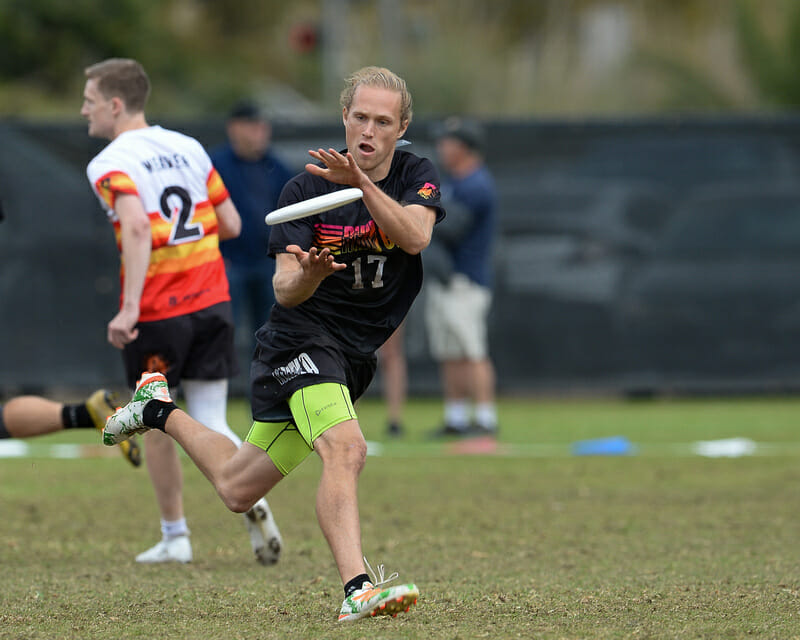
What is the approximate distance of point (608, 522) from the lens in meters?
7.04

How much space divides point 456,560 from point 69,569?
1688 millimetres

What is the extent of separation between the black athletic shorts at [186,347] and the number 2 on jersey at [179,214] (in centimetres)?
34

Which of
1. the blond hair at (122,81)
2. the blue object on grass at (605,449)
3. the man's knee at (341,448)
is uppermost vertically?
the blond hair at (122,81)

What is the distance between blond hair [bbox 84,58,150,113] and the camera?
5.94m

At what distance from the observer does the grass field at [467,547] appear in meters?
4.41

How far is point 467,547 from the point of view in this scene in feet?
20.8

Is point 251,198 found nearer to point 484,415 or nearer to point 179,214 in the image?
point 484,415

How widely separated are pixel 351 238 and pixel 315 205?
38 cm

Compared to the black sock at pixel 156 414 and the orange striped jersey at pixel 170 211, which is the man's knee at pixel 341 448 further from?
the orange striped jersey at pixel 170 211

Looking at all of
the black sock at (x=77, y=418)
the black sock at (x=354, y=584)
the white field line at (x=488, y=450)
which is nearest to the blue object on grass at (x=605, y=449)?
the white field line at (x=488, y=450)

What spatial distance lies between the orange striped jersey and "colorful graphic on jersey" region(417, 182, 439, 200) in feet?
5.19

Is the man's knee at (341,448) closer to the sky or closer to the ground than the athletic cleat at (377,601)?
closer to the sky

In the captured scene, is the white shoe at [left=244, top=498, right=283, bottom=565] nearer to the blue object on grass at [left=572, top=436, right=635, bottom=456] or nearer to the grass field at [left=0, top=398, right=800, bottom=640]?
the grass field at [left=0, top=398, right=800, bottom=640]

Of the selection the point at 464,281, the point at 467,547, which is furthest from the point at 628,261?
the point at 467,547
